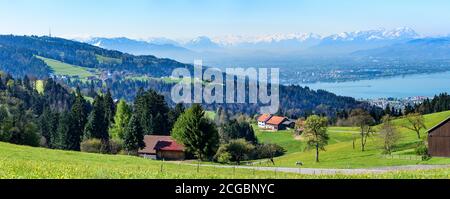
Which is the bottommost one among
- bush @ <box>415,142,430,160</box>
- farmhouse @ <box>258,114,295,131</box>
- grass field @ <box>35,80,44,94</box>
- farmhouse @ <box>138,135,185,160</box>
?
farmhouse @ <box>258,114,295,131</box>

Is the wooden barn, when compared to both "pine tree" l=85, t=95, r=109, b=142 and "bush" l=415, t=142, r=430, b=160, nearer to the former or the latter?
"bush" l=415, t=142, r=430, b=160

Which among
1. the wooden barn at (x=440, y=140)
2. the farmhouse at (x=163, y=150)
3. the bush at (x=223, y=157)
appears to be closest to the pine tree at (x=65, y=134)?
the farmhouse at (x=163, y=150)

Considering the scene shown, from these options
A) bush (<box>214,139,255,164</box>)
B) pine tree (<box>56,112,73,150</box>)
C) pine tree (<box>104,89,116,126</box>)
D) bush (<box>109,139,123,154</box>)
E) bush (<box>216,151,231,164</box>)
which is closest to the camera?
bush (<box>109,139,123,154</box>)

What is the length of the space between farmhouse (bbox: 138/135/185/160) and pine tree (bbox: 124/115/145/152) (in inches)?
112

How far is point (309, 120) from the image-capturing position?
258 feet

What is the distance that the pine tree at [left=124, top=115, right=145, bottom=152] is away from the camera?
251 feet

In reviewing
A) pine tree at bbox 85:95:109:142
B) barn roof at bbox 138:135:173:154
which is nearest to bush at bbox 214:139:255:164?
barn roof at bbox 138:135:173:154

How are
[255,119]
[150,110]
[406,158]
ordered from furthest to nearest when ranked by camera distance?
[255,119] → [150,110] → [406,158]

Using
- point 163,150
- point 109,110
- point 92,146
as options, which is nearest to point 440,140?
point 163,150

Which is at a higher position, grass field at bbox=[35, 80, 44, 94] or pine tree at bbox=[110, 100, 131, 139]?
grass field at bbox=[35, 80, 44, 94]

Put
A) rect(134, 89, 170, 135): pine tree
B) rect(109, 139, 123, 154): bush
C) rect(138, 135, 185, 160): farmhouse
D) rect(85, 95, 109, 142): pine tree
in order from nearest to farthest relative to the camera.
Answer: rect(138, 135, 185, 160): farmhouse < rect(109, 139, 123, 154): bush < rect(85, 95, 109, 142): pine tree < rect(134, 89, 170, 135): pine tree
